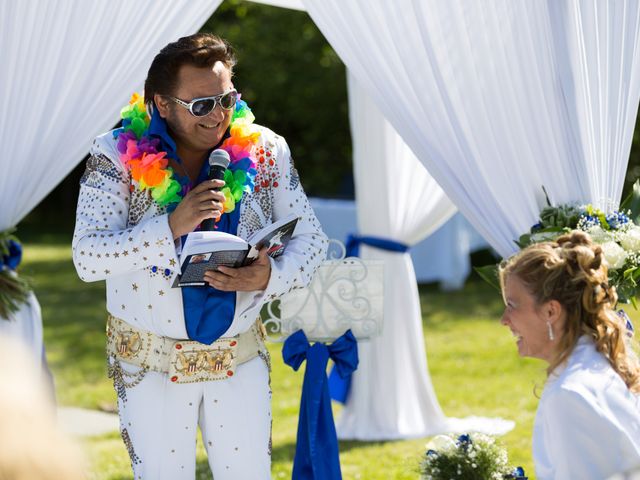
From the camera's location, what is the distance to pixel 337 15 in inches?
144

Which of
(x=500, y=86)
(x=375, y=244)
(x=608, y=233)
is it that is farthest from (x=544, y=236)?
(x=375, y=244)

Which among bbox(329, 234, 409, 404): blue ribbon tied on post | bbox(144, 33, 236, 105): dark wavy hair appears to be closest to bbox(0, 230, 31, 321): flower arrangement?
bbox(144, 33, 236, 105): dark wavy hair

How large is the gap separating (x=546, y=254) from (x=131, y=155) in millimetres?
1224

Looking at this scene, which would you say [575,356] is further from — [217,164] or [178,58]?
[178,58]

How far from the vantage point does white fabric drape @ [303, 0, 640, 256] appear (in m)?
3.66

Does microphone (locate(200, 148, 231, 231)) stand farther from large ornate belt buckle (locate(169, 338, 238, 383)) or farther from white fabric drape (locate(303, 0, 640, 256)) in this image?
white fabric drape (locate(303, 0, 640, 256))

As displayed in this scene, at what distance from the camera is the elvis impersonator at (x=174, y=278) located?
3180 millimetres

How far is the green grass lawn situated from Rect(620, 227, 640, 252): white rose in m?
0.55

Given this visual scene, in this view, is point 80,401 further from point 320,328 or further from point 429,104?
point 429,104

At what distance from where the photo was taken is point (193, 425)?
3256 millimetres

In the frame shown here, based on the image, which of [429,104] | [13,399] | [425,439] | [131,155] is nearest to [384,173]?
[425,439]

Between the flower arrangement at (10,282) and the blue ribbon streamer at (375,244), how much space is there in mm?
1783

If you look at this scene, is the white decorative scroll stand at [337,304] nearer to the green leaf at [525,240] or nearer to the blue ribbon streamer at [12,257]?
the green leaf at [525,240]

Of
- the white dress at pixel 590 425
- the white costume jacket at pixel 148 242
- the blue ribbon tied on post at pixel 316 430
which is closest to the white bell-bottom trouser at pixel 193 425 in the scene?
the white costume jacket at pixel 148 242
